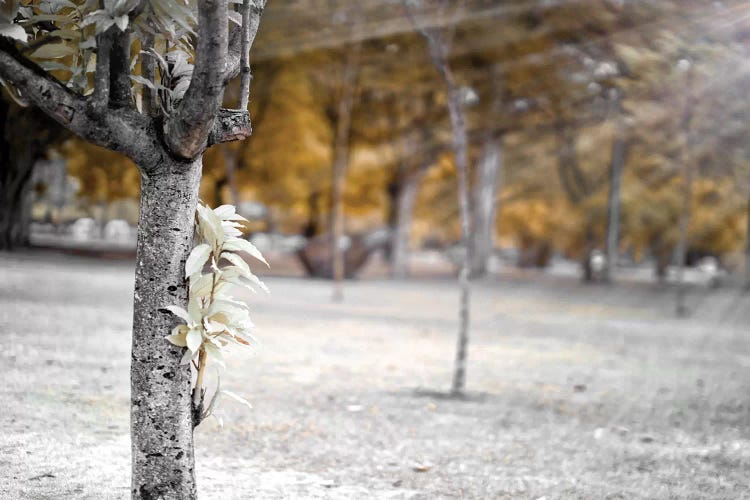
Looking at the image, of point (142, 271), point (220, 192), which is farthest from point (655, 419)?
point (220, 192)

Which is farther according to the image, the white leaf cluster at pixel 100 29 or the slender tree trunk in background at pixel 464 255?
the slender tree trunk in background at pixel 464 255

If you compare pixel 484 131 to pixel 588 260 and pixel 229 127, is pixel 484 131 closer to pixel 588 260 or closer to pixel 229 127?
pixel 588 260

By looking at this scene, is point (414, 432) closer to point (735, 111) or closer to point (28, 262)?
point (28, 262)

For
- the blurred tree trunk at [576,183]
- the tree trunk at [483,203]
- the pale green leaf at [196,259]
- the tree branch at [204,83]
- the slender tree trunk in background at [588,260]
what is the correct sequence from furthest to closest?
the slender tree trunk in background at [588,260]
the blurred tree trunk at [576,183]
the tree trunk at [483,203]
the pale green leaf at [196,259]
the tree branch at [204,83]

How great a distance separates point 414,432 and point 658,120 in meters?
23.1

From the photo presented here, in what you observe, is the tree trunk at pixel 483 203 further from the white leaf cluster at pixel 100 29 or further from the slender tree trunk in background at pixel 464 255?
the white leaf cluster at pixel 100 29

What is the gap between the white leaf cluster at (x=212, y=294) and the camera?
4191 mm

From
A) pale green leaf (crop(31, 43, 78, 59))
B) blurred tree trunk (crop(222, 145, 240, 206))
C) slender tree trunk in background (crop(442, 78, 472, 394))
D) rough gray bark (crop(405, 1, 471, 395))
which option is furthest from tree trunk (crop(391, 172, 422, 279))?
pale green leaf (crop(31, 43, 78, 59))

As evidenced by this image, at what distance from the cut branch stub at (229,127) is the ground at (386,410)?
1.23 meters

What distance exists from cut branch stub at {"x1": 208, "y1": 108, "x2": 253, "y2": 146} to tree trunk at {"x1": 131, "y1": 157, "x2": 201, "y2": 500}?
213mm

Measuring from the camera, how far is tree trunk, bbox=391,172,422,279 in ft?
120

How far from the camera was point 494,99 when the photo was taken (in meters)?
34.8

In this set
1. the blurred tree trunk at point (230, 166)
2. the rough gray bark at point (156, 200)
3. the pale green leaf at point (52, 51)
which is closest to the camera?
the rough gray bark at point (156, 200)

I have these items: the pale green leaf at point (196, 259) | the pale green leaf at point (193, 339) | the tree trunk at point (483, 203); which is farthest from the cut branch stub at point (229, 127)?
the tree trunk at point (483, 203)
